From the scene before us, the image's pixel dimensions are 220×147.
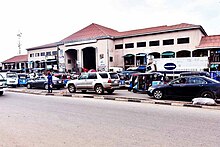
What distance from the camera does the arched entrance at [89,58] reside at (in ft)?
186

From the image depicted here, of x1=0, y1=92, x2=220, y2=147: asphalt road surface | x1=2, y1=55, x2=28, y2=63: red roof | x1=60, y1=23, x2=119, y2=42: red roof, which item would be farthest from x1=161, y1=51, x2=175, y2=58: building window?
x1=2, y1=55, x2=28, y2=63: red roof

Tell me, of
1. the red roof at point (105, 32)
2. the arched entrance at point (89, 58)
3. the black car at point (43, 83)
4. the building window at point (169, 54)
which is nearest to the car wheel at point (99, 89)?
the black car at point (43, 83)

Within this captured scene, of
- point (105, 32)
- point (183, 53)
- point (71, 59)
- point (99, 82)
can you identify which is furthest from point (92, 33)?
point (99, 82)

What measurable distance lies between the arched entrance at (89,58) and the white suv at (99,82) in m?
39.8

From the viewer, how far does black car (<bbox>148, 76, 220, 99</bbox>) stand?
1079 centimetres

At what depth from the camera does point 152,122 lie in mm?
6676

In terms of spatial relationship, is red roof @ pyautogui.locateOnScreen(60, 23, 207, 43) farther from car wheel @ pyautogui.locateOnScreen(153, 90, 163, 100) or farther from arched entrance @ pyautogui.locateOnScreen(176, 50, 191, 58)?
car wheel @ pyautogui.locateOnScreen(153, 90, 163, 100)

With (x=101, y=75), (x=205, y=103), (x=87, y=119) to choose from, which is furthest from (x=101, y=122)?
(x=101, y=75)

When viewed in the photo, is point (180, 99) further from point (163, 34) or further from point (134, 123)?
point (163, 34)

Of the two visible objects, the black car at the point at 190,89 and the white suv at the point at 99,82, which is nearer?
the black car at the point at 190,89

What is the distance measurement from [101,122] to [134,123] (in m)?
1.10

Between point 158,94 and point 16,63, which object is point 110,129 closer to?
point 158,94

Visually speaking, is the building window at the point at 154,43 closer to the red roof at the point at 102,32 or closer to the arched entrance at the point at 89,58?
the red roof at the point at 102,32

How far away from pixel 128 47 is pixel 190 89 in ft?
122
